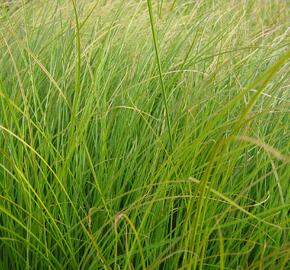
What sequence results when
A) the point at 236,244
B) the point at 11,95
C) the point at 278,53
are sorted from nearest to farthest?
1. the point at 236,244
2. the point at 11,95
3. the point at 278,53

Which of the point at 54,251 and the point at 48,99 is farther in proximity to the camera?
the point at 48,99

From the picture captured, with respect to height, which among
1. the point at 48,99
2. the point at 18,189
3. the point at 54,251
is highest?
the point at 48,99

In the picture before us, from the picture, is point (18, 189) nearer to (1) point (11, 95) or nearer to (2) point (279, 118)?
(1) point (11, 95)

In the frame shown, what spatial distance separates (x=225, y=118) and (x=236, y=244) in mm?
346

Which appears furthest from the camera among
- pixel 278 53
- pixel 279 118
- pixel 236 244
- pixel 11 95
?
pixel 278 53

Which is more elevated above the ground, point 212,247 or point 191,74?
point 191,74

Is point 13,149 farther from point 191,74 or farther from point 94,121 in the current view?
point 191,74

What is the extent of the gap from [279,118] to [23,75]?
0.64m

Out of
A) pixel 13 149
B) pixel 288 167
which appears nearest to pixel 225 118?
pixel 288 167

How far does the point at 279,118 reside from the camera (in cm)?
122

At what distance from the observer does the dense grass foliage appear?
988mm

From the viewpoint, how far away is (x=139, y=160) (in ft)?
4.03

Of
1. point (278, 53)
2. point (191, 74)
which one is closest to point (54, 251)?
point (191, 74)

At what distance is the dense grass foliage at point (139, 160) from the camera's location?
3.24 feet
